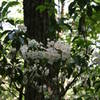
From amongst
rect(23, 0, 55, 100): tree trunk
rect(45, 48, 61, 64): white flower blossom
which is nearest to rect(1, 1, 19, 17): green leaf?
rect(23, 0, 55, 100): tree trunk

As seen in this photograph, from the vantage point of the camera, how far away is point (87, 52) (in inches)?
80.0

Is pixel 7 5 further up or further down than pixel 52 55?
further up

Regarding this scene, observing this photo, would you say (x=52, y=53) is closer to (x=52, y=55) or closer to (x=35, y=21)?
(x=52, y=55)

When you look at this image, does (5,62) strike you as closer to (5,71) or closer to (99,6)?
(5,71)

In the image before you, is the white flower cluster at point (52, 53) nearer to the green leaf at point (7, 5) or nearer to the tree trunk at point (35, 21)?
the green leaf at point (7, 5)

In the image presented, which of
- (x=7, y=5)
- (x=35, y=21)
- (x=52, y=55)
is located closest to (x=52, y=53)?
(x=52, y=55)

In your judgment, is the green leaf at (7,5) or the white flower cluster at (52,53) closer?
the white flower cluster at (52,53)

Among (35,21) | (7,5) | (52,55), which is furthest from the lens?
(35,21)

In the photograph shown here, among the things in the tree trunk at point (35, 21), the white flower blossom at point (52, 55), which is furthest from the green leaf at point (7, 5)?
the white flower blossom at point (52, 55)

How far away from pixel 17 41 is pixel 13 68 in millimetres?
304

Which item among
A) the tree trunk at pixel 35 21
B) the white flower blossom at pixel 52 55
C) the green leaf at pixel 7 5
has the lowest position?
the white flower blossom at pixel 52 55

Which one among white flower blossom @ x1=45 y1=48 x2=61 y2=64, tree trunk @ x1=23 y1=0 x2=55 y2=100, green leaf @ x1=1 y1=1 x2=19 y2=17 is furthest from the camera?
tree trunk @ x1=23 y1=0 x2=55 y2=100

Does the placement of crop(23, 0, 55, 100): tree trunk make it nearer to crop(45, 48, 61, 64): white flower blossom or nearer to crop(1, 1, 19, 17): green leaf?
crop(1, 1, 19, 17): green leaf

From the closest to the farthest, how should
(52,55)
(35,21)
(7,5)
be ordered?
(52,55) < (7,5) < (35,21)
